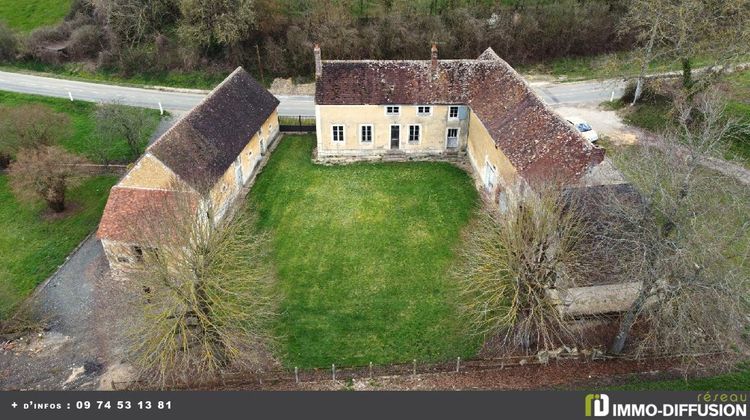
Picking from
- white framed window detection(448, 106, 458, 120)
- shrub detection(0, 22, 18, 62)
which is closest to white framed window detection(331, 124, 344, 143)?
white framed window detection(448, 106, 458, 120)

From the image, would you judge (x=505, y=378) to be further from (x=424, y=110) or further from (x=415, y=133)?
(x=424, y=110)

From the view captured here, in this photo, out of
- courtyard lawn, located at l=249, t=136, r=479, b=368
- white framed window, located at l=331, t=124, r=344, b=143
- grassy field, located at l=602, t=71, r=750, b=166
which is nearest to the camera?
courtyard lawn, located at l=249, t=136, r=479, b=368

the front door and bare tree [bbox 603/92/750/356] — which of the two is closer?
bare tree [bbox 603/92/750/356]

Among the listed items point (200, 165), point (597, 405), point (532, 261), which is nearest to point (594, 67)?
point (532, 261)

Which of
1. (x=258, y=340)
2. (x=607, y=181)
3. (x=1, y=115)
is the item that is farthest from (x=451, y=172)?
(x=1, y=115)

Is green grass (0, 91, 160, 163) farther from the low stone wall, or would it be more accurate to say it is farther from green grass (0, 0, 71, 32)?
the low stone wall

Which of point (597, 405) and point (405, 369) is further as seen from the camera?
point (405, 369)

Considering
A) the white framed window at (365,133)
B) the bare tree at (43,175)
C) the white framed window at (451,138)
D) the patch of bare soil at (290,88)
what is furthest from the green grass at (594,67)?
the bare tree at (43,175)
